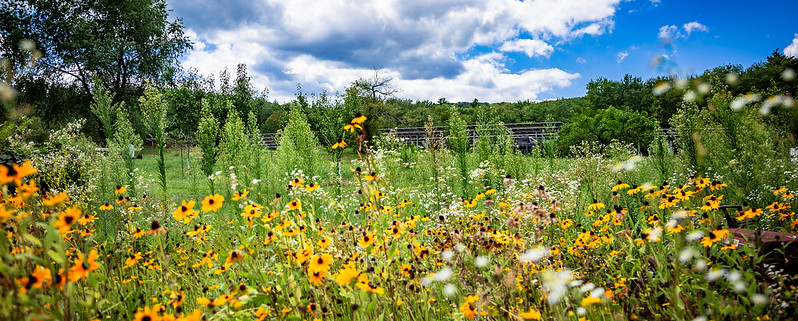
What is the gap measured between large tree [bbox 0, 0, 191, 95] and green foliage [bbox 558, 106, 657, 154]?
65.1 feet

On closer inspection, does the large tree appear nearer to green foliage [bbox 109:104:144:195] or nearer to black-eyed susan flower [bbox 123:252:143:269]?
green foliage [bbox 109:104:144:195]

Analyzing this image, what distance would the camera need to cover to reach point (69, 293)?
1070mm

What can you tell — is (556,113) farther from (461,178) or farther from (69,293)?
(69,293)

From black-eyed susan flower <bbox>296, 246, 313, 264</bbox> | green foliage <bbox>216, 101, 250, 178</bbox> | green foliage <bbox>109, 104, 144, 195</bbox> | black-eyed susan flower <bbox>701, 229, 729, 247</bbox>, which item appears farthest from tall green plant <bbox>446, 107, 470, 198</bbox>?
black-eyed susan flower <bbox>296, 246, 313, 264</bbox>

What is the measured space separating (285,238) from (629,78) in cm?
4567

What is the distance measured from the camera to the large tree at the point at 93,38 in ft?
67.3

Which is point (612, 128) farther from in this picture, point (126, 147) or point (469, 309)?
point (469, 309)

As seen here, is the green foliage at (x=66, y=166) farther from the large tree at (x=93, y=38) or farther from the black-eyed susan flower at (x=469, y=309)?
the large tree at (x=93, y=38)

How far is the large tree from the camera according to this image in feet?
67.3

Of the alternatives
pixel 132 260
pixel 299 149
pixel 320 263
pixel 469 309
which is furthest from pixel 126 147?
pixel 469 309

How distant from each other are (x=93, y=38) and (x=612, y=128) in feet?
80.7

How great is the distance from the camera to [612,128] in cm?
1845

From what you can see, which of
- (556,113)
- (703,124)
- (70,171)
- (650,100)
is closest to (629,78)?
(650,100)

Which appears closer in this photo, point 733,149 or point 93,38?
point 733,149
